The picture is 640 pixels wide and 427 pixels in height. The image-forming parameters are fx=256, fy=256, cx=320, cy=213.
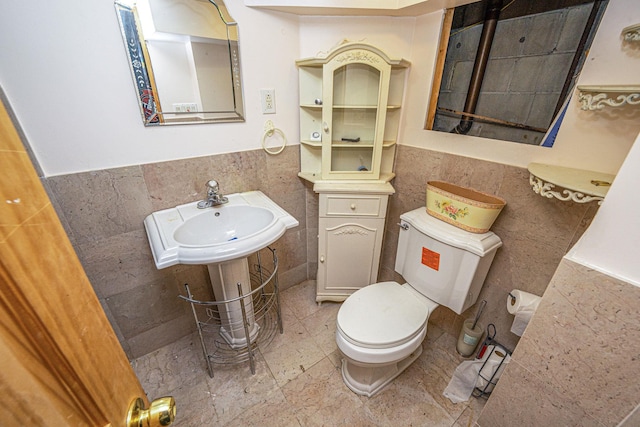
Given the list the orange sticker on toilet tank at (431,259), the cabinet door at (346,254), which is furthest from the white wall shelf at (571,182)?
the cabinet door at (346,254)

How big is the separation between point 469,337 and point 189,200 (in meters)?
1.67

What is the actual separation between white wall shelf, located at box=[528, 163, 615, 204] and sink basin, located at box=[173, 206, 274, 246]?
43.3 inches

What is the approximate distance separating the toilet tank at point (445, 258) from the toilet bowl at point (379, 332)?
102mm

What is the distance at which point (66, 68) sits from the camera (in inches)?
36.2

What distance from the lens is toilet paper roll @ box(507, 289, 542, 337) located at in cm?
111

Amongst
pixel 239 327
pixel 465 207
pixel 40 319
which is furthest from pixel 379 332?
pixel 40 319

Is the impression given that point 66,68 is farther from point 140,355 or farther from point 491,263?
point 491,263

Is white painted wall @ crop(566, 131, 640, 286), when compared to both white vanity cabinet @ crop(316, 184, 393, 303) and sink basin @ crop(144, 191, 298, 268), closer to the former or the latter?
white vanity cabinet @ crop(316, 184, 393, 303)

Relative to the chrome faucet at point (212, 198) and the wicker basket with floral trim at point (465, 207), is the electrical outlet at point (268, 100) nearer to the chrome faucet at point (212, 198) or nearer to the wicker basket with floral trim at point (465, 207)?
the chrome faucet at point (212, 198)

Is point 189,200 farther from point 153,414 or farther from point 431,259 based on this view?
point 431,259

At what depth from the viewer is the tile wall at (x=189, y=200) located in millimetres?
1073

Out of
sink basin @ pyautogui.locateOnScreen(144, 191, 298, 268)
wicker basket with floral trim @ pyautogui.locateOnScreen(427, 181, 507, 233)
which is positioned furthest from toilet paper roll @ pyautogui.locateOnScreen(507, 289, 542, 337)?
sink basin @ pyautogui.locateOnScreen(144, 191, 298, 268)

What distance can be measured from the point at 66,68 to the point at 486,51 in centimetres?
168

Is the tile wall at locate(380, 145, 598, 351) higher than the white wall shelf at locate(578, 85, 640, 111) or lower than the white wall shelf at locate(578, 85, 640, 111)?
lower
